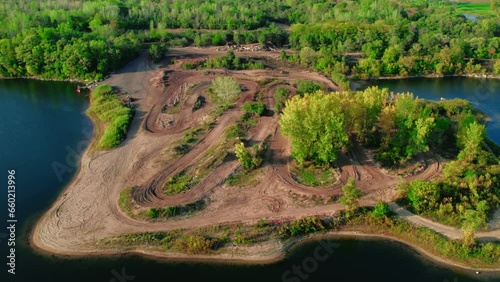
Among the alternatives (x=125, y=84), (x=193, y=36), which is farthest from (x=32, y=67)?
(x=193, y=36)

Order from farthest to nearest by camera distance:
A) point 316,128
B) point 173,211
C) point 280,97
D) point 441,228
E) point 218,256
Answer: point 280,97 → point 316,128 → point 173,211 → point 441,228 → point 218,256

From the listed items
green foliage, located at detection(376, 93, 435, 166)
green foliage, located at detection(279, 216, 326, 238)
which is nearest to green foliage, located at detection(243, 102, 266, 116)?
green foliage, located at detection(376, 93, 435, 166)

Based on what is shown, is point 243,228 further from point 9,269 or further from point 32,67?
point 32,67

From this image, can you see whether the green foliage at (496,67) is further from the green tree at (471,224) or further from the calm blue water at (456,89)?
the green tree at (471,224)

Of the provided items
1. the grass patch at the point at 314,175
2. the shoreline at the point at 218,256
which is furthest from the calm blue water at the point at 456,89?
the shoreline at the point at 218,256

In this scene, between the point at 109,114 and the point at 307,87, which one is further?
the point at 307,87

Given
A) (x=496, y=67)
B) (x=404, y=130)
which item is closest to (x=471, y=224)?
(x=404, y=130)

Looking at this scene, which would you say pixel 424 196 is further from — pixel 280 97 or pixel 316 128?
pixel 280 97
